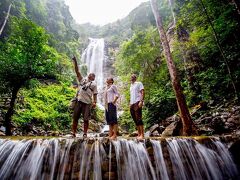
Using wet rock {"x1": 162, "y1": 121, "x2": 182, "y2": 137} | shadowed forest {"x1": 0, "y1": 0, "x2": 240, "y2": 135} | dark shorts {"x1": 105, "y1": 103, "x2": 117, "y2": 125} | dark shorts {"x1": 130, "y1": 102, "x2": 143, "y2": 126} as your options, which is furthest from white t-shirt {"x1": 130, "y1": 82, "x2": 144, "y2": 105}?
wet rock {"x1": 162, "y1": 121, "x2": 182, "y2": 137}

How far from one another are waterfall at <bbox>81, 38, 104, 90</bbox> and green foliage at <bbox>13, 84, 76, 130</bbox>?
11943mm

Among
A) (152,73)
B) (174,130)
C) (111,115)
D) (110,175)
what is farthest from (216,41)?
(110,175)

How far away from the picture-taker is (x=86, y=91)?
568 centimetres

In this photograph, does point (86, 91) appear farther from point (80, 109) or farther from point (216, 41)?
point (216, 41)

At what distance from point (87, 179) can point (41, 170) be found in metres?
1.03

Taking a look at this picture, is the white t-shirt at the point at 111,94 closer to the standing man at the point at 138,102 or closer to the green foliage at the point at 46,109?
the standing man at the point at 138,102

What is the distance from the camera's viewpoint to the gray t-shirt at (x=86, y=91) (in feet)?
18.5

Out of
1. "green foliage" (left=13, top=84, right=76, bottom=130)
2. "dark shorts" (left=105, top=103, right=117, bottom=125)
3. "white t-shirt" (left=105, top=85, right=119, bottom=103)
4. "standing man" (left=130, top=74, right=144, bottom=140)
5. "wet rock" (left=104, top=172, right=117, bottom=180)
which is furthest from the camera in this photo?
"green foliage" (left=13, top=84, right=76, bottom=130)

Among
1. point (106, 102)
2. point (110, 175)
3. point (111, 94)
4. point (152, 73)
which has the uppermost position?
point (152, 73)

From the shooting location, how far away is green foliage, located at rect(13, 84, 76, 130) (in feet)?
34.0

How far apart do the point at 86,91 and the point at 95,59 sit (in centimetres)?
2923

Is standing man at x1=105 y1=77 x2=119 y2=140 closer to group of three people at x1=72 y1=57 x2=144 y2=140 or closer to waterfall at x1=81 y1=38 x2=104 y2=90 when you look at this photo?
group of three people at x1=72 y1=57 x2=144 y2=140

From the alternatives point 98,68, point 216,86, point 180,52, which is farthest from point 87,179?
point 98,68

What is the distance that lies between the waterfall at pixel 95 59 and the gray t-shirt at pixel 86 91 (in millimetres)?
21937
